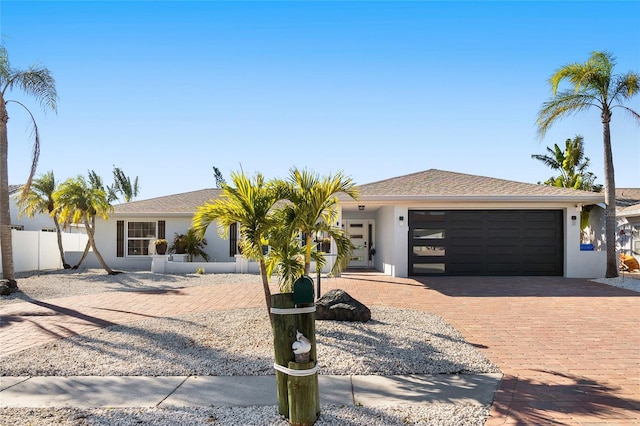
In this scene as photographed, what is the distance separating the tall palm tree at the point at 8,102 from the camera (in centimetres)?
1345

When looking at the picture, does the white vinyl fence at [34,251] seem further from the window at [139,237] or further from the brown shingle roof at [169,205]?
the window at [139,237]

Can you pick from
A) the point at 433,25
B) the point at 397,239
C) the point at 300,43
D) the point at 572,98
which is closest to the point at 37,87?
the point at 300,43

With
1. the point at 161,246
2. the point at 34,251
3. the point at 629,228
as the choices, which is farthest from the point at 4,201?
the point at 629,228

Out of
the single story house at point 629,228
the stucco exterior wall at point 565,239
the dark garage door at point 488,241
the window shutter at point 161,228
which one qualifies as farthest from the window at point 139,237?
the single story house at point 629,228

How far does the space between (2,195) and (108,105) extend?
4188mm

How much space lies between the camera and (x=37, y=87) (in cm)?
1384

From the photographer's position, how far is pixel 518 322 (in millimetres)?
8750

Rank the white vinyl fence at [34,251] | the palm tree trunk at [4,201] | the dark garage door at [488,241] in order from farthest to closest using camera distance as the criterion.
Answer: the white vinyl fence at [34,251] → the dark garage door at [488,241] → the palm tree trunk at [4,201]

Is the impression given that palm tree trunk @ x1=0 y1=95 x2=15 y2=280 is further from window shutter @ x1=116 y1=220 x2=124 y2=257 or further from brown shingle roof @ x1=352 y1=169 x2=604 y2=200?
brown shingle roof @ x1=352 y1=169 x2=604 y2=200

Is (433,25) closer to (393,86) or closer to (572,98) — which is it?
(393,86)

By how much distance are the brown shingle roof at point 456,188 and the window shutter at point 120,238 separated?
1206 centimetres

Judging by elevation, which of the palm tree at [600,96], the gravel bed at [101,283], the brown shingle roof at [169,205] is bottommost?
the gravel bed at [101,283]

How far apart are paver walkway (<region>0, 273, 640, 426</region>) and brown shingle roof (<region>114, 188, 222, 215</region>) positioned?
840 centimetres

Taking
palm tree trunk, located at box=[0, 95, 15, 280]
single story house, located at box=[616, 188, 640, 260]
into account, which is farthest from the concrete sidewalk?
single story house, located at box=[616, 188, 640, 260]
